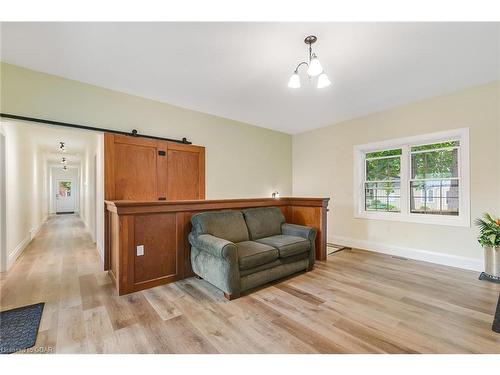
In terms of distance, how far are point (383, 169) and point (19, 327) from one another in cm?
538

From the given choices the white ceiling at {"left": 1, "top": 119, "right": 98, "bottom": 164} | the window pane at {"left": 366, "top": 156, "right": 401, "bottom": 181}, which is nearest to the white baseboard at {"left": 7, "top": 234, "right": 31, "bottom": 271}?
the white ceiling at {"left": 1, "top": 119, "right": 98, "bottom": 164}

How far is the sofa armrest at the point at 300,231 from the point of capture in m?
3.23

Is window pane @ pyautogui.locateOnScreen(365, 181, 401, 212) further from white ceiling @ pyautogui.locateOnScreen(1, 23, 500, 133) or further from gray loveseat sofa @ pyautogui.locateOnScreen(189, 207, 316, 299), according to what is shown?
gray loveseat sofa @ pyautogui.locateOnScreen(189, 207, 316, 299)

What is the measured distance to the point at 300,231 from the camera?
3.32 metres

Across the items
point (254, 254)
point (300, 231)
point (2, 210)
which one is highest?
point (2, 210)

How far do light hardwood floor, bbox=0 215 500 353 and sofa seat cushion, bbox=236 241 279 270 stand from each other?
1.15ft

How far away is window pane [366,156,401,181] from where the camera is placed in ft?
13.5

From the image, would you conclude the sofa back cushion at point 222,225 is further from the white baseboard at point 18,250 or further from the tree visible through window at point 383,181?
the white baseboard at point 18,250

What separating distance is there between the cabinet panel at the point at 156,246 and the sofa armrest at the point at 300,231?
166 centimetres

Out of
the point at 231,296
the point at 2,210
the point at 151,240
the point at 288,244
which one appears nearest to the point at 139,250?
the point at 151,240

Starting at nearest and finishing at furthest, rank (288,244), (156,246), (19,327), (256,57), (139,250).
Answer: (19,327) < (256,57) < (139,250) < (156,246) < (288,244)

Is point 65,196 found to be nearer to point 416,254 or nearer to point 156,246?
point 156,246

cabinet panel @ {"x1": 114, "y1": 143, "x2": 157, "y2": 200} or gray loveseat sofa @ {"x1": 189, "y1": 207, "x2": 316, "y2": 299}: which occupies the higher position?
cabinet panel @ {"x1": 114, "y1": 143, "x2": 157, "y2": 200}

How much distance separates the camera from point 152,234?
272 cm
